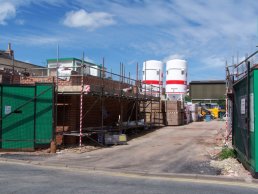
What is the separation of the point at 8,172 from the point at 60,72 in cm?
1007

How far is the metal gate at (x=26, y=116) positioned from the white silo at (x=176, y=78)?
21428 millimetres

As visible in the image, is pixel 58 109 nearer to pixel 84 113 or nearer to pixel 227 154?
pixel 84 113

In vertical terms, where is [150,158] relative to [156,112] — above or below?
below

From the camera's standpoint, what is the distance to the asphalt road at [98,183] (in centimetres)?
930

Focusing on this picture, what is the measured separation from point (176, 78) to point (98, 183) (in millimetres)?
27691

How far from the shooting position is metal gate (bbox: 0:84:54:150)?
55.7ft

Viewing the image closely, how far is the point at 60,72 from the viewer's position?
21312 millimetres

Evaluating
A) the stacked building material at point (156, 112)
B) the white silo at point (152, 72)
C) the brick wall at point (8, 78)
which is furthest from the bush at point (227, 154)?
the white silo at point (152, 72)

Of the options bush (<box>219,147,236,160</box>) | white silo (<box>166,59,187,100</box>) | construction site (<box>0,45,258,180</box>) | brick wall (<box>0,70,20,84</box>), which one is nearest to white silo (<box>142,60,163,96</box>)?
white silo (<box>166,59,187,100</box>)

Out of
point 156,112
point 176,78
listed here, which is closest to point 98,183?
point 156,112

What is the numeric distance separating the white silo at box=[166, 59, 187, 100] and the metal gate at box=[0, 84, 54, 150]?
2143 centimetres

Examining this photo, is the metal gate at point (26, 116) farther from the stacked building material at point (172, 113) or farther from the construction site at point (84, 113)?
the stacked building material at point (172, 113)

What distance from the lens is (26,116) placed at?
1714cm

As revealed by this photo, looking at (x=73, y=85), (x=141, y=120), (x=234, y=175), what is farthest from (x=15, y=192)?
(x=141, y=120)
